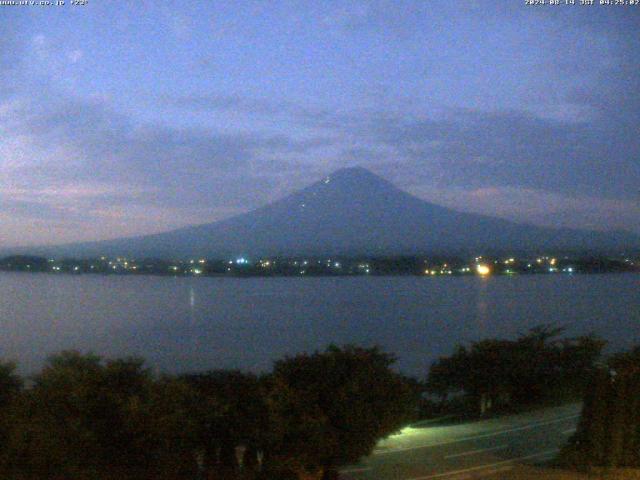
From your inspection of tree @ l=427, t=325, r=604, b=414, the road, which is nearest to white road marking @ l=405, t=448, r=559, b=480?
the road

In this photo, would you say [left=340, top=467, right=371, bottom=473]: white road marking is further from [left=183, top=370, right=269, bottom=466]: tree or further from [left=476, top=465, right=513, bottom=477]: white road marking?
[left=183, top=370, right=269, bottom=466]: tree

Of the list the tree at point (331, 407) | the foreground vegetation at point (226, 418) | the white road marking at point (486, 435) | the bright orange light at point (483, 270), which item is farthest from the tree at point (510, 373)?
the bright orange light at point (483, 270)

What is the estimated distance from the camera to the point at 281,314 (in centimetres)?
4469

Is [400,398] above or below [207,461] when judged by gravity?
above

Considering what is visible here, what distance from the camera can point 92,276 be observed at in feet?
209

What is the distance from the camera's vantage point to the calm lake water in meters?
31.9

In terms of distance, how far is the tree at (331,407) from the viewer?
7.46 m

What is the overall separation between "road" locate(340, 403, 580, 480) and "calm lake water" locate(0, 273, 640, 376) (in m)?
11.6

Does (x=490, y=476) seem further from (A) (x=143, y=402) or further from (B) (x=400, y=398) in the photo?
(A) (x=143, y=402)

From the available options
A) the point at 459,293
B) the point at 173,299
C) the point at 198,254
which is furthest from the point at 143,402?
the point at 198,254

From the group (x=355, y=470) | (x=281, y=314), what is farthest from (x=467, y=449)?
(x=281, y=314)

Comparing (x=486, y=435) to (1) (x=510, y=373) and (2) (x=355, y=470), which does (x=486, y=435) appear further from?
(1) (x=510, y=373)

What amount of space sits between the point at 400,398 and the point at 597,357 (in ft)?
36.5

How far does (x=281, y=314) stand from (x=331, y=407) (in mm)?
37103
